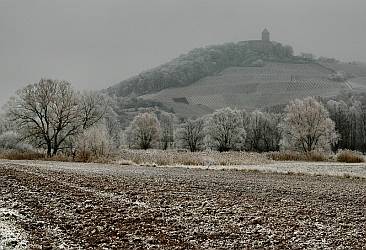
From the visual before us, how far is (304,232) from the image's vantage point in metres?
15.5

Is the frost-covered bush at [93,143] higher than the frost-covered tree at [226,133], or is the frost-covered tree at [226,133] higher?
the frost-covered tree at [226,133]

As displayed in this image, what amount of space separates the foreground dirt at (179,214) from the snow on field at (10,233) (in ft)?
0.95

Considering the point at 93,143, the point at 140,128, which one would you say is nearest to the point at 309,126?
the point at 140,128

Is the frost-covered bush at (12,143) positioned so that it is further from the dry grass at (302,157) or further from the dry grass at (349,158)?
the dry grass at (349,158)

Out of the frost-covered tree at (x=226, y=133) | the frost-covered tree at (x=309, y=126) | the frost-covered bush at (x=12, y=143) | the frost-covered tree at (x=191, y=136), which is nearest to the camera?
the frost-covered bush at (x=12, y=143)

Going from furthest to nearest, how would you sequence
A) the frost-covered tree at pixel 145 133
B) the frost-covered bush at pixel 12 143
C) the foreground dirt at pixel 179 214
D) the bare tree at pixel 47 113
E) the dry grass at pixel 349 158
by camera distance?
the frost-covered tree at pixel 145 133, the frost-covered bush at pixel 12 143, the bare tree at pixel 47 113, the dry grass at pixel 349 158, the foreground dirt at pixel 179 214

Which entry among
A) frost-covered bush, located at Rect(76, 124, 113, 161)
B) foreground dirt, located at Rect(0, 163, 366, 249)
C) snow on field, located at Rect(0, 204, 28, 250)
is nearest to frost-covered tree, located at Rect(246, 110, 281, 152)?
frost-covered bush, located at Rect(76, 124, 113, 161)

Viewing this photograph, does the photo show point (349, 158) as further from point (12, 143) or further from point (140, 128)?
point (140, 128)

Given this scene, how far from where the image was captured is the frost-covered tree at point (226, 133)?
11006cm

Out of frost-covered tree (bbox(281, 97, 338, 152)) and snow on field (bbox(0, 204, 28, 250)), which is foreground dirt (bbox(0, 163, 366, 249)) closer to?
snow on field (bbox(0, 204, 28, 250))

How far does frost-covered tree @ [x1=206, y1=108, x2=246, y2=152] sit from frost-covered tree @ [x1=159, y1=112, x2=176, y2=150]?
17633 millimetres

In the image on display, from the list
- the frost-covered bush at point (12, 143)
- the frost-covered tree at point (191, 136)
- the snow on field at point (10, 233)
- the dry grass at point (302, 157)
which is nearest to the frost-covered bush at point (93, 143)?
the frost-covered bush at point (12, 143)

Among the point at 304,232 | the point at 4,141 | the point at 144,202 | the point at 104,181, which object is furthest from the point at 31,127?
the point at 304,232

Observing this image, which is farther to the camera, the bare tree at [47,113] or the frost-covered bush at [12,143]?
the frost-covered bush at [12,143]
